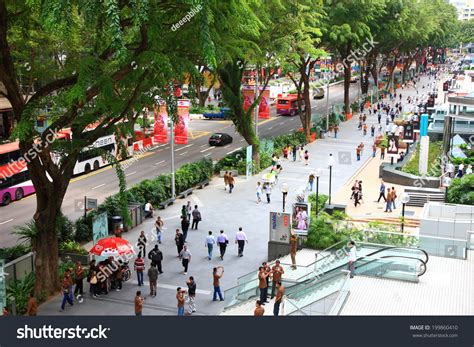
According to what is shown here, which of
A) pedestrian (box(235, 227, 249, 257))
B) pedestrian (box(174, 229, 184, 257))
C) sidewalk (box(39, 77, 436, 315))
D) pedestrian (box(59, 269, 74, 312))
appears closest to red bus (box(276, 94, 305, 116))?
sidewalk (box(39, 77, 436, 315))

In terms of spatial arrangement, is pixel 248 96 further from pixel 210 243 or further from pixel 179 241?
pixel 210 243

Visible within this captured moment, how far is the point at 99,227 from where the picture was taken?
1016 inches

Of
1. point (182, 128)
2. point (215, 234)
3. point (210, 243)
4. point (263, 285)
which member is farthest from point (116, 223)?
point (182, 128)

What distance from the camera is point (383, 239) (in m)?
24.3

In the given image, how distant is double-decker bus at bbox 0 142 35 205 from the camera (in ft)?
112

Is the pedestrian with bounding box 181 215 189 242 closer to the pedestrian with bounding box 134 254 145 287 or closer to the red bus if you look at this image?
the pedestrian with bounding box 134 254 145 287

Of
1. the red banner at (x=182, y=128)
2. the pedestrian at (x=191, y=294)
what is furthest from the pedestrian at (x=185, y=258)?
the red banner at (x=182, y=128)

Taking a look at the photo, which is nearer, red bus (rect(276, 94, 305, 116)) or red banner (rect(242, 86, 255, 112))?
red banner (rect(242, 86, 255, 112))

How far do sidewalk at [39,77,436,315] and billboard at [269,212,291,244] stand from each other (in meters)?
1.11

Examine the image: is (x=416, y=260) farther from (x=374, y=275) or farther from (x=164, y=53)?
(x=164, y=53)

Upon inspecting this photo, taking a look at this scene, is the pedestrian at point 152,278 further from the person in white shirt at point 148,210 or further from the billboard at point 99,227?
the person in white shirt at point 148,210

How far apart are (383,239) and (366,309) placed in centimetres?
607

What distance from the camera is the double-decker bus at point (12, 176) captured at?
3425cm

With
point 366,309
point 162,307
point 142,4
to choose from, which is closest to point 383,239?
point 366,309
